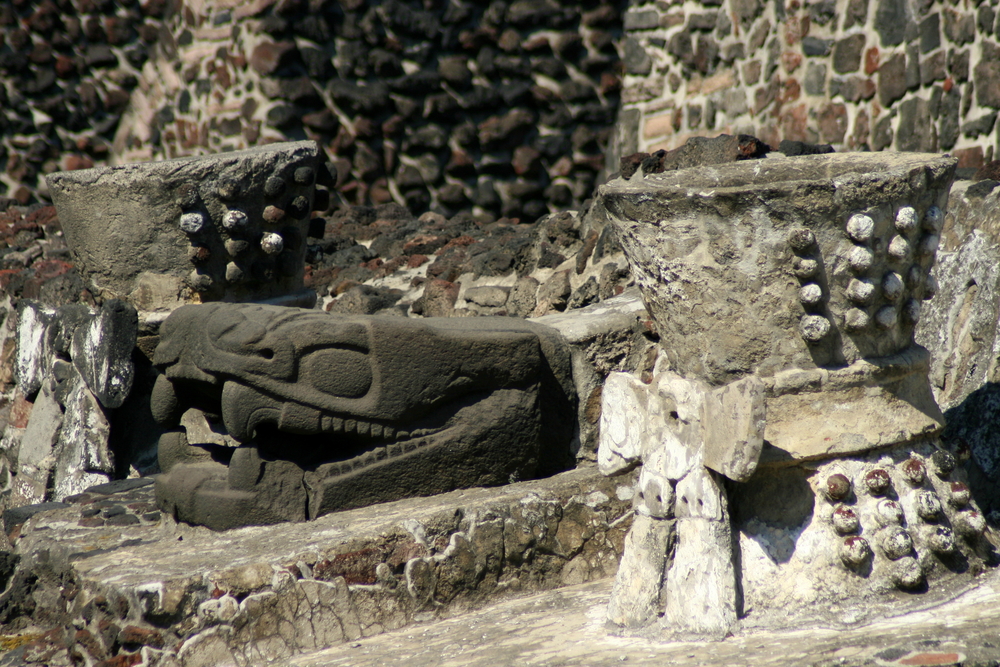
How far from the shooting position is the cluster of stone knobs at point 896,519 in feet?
6.20

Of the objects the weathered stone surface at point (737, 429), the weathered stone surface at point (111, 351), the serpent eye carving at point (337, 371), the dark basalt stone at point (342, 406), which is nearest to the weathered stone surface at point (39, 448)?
the weathered stone surface at point (111, 351)

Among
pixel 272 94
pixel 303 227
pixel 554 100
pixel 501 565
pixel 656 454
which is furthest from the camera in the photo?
pixel 554 100

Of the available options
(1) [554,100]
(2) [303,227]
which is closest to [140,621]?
(2) [303,227]

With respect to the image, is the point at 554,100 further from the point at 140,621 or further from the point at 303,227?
the point at 140,621

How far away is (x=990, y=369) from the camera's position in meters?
2.51

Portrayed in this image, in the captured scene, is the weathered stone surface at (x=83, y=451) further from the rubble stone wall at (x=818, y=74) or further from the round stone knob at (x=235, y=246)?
the rubble stone wall at (x=818, y=74)

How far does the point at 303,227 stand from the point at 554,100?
3974 millimetres

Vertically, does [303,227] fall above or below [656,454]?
above

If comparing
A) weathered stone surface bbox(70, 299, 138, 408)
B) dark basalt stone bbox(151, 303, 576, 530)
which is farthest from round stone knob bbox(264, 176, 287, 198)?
dark basalt stone bbox(151, 303, 576, 530)

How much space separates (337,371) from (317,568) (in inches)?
21.3

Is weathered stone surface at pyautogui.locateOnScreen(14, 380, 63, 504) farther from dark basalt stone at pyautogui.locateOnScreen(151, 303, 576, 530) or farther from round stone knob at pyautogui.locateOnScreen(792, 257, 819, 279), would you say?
round stone knob at pyautogui.locateOnScreen(792, 257, 819, 279)

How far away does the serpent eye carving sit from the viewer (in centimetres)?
255

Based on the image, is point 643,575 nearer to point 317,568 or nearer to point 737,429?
point 737,429

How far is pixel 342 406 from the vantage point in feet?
8.41
